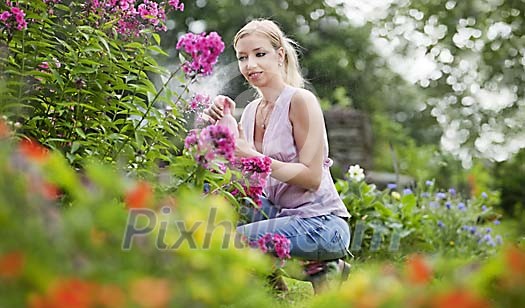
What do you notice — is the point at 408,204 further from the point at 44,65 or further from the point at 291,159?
the point at 44,65

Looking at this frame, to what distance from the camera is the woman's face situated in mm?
2500

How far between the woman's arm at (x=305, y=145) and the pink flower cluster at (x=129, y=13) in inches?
23.3

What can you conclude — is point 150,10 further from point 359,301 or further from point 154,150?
point 359,301

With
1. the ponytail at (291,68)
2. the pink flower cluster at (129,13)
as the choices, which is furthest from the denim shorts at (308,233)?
the pink flower cluster at (129,13)

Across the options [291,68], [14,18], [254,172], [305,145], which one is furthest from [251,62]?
[14,18]

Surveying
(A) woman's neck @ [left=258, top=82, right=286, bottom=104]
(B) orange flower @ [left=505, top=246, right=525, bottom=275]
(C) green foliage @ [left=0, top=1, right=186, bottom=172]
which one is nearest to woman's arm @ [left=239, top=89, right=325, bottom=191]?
(A) woman's neck @ [left=258, top=82, right=286, bottom=104]

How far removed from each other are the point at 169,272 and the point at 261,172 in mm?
1294

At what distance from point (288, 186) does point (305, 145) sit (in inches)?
7.0

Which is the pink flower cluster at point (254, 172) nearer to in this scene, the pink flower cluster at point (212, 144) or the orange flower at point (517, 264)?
the pink flower cluster at point (212, 144)

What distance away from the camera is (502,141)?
9.34 metres

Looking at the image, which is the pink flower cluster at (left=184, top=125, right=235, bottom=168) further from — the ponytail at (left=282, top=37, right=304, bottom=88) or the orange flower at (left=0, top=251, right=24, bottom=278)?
the ponytail at (left=282, top=37, right=304, bottom=88)

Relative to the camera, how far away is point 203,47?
1708 mm

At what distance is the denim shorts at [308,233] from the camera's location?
2283 mm

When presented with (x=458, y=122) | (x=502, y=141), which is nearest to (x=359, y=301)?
(x=502, y=141)
